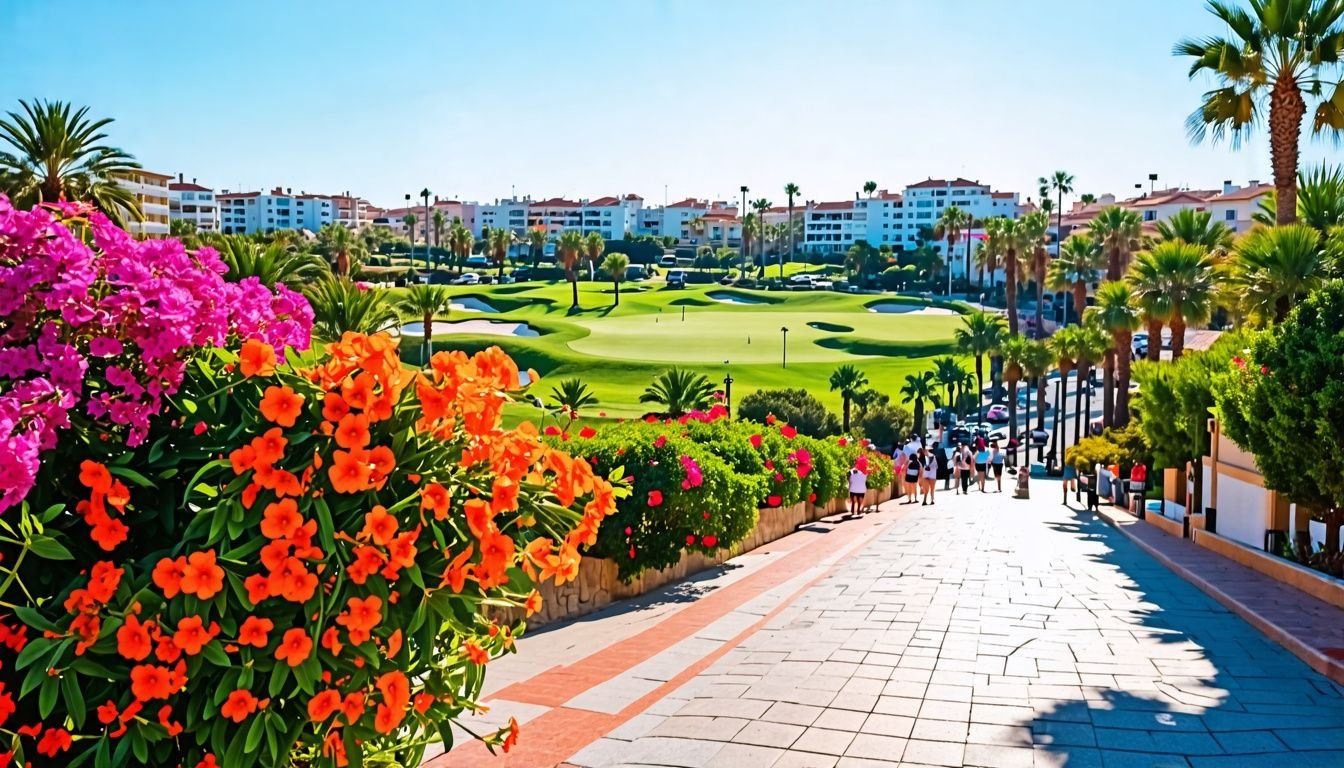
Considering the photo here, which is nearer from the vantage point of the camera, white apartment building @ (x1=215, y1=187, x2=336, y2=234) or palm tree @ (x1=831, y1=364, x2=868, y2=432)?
palm tree @ (x1=831, y1=364, x2=868, y2=432)

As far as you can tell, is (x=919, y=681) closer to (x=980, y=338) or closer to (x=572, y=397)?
(x=572, y=397)

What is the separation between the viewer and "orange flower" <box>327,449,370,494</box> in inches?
137

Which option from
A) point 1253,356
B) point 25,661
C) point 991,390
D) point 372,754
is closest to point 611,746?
point 372,754

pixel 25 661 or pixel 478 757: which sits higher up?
pixel 25 661

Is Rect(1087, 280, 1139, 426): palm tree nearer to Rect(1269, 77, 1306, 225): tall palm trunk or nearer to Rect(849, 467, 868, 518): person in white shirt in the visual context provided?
Rect(1269, 77, 1306, 225): tall palm trunk

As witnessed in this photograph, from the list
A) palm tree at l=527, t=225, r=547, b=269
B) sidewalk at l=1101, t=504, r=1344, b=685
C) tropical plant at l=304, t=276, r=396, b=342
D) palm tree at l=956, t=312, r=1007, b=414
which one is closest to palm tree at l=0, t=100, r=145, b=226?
tropical plant at l=304, t=276, r=396, b=342

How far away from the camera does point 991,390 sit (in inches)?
3216

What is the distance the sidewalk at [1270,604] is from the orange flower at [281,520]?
8391mm

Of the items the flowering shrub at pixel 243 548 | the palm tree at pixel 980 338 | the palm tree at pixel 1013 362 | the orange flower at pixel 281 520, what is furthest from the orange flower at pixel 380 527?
the palm tree at pixel 980 338

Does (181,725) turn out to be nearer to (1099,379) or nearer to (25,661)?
(25,661)

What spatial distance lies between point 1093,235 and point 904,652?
5574 cm

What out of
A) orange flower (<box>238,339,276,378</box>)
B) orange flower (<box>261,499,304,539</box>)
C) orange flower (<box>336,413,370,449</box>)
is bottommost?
orange flower (<box>261,499,304,539</box>)

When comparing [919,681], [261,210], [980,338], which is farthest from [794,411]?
[261,210]

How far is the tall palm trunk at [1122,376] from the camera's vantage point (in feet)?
133
